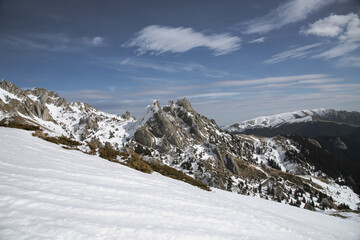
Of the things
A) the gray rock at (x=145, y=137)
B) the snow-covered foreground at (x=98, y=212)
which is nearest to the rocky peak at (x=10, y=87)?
the gray rock at (x=145, y=137)

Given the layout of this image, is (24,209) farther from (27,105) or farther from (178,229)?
(27,105)

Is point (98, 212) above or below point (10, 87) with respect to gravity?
below

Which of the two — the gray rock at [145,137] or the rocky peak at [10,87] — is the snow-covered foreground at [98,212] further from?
the rocky peak at [10,87]

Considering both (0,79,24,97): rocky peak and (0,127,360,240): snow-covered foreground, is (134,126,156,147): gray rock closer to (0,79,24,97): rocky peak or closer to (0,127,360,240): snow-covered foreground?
(0,79,24,97): rocky peak

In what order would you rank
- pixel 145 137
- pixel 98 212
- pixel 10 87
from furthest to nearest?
pixel 145 137 < pixel 10 87 < pixel 98 212

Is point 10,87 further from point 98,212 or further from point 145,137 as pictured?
point 98,212

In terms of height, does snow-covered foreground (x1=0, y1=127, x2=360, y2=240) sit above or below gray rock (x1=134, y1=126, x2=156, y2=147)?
above

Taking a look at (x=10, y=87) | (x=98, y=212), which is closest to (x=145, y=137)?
(x=10, y=87)

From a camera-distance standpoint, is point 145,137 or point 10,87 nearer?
point 10,87

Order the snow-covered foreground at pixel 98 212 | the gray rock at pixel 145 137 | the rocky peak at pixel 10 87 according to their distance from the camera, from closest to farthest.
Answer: the snow-covered foreground at pixel 98 212, the rocky peak at pixel 10 87, the gray rock at pixel 145 137

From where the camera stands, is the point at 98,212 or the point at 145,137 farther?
the point at 145,137

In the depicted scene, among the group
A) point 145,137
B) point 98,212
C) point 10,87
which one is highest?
point 10,87

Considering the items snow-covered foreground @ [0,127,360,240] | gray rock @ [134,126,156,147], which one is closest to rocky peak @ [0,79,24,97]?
gray rock @ [134,126,156,147]

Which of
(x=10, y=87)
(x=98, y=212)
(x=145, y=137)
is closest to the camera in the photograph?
(x=98, y=212)
